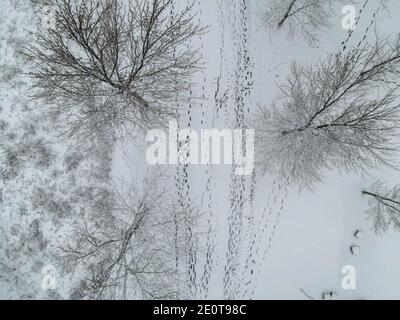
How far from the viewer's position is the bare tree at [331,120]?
9156 millimetres

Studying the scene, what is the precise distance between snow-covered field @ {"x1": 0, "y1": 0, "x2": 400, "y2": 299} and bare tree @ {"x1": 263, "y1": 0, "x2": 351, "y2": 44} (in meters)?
0.20

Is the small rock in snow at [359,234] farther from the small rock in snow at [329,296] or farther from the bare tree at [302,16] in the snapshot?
the bare tree at [302,16]

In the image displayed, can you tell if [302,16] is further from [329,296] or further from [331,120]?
[329,296]

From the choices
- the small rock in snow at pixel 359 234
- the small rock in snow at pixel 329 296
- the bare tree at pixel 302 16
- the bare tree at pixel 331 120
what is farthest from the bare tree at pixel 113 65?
the small rock in snow at pixel 329 296

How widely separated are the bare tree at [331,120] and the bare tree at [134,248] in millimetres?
2984

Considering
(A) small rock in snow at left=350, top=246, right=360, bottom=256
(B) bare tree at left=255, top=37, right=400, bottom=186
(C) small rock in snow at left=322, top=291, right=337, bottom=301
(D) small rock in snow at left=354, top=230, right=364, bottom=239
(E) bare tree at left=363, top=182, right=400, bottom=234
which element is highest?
(B) bare tree at left=255, top=37, right=400, bottom=186

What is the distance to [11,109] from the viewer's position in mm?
10828

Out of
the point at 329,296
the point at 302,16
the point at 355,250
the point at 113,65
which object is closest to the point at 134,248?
the point at 113,65

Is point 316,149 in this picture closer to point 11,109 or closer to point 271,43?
point 271,43

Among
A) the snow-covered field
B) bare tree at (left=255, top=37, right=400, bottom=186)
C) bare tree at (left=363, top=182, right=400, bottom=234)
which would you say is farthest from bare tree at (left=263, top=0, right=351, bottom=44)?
bare tree at (left=363, top=182, right=400, bottom=234)

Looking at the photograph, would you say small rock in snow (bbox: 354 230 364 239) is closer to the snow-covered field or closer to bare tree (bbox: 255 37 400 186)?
the snow-covered field

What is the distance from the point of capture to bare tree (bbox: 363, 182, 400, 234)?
34.7 feet

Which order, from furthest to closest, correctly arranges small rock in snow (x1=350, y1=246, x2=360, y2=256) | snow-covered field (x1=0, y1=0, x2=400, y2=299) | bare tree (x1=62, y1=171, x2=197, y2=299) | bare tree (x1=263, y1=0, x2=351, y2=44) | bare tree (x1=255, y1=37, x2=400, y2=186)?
small rock in snow (x1=350, y1=246, x2=360, y2=256) < snow-covered field (x1=0, y1=0, x2=400, y2=299) < bare tree (x1=263, y1=0, x2=351, y2=44) < bare tree (x1=62, y1=171, x2=197, y2=299) < bare tree (x1=255, y1=37, x2=400, y2=186)

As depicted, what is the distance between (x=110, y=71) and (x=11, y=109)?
367 centimetres
